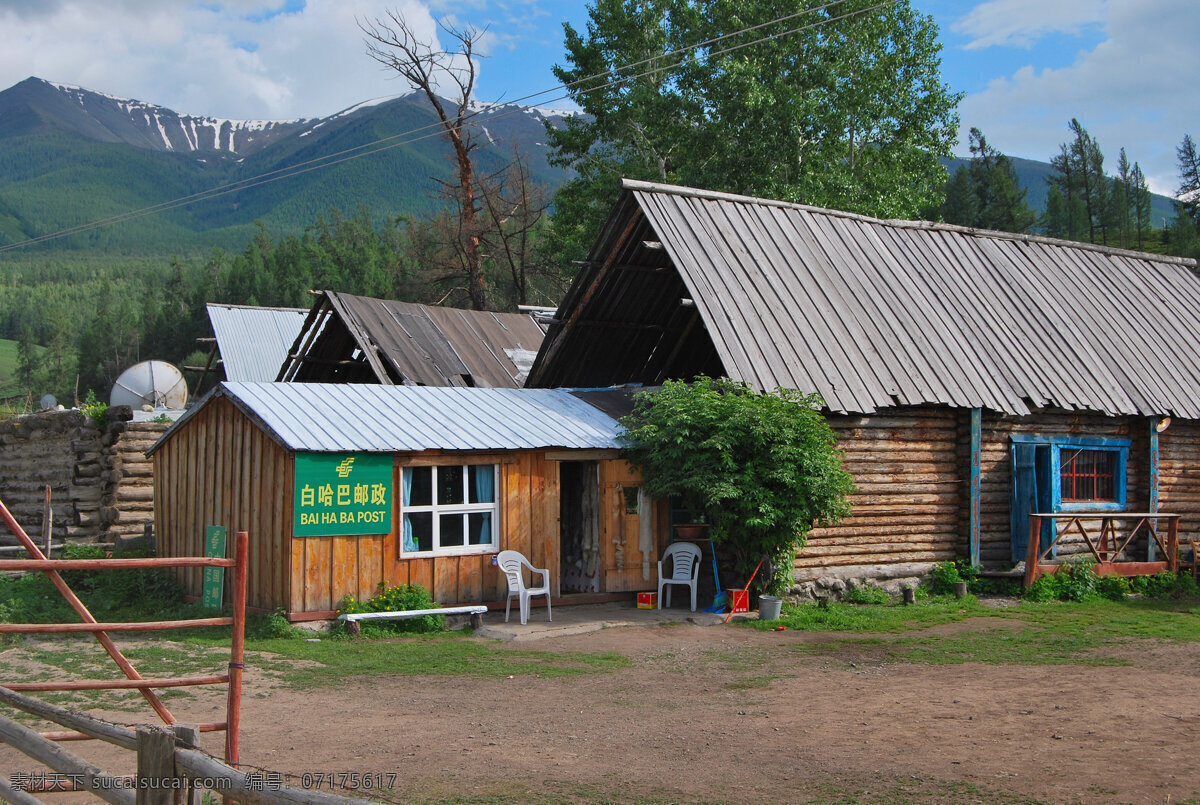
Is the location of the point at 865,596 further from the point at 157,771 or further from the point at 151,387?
the point at 151,387

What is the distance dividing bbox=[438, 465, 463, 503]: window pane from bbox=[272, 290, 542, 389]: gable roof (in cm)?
612

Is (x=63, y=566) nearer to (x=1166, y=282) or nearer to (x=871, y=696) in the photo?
(x=871, y=696)

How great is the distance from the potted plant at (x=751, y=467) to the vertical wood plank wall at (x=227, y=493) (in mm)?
5013

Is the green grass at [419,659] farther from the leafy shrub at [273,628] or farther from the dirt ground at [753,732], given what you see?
the dirt ground at [753,732]

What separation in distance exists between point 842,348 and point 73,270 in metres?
196

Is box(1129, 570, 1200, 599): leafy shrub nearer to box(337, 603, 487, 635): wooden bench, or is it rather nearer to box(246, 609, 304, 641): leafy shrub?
box(337, 603, 487, 635): wooden bench

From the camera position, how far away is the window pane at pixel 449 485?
1434 centimetres

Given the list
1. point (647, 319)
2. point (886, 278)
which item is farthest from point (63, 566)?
point (886, 278)

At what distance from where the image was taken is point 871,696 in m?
9.97

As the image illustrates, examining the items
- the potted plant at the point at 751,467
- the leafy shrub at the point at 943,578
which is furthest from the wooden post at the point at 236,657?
the leafy shrub at the point at 943,578

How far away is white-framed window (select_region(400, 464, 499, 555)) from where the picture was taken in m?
14.0

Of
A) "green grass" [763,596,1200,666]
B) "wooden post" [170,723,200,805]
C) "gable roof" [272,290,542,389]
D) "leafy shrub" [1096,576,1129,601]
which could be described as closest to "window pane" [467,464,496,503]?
"green grass" [763,596,1200,666]

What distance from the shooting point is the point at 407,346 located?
71.7 feet

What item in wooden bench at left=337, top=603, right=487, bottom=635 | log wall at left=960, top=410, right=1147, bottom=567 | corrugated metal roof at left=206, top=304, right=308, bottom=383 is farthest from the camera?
corrugated metal roof at left=206, top=304, right=308, bottom=383
